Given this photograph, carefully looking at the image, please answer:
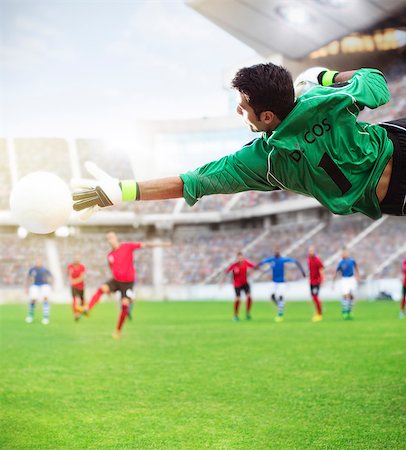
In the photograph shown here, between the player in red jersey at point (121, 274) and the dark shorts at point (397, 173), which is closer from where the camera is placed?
the dark shorts at point (397, 173)

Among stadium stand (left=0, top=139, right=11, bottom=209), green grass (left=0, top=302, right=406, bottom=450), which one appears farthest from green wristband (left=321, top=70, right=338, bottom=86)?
stadium stand (left=0, top=139, right=11, bottom=209)

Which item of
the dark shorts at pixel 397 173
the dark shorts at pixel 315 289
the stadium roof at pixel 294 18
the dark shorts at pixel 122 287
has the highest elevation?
the stadium roof at pixel 294 18

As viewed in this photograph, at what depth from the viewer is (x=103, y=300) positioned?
3981 centimetres

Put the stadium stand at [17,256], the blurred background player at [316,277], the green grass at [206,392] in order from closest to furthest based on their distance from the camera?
the green grass at [206,392]
the blurred background player at [316,277]
the stadium stand at [17,256]

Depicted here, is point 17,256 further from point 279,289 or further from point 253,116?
point 253,116

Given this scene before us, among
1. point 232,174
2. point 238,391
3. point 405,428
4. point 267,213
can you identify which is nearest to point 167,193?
point 232,174

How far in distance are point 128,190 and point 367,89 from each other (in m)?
1.47

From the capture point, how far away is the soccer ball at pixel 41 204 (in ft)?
11.8

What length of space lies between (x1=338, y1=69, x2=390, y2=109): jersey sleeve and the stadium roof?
2948 centimetres

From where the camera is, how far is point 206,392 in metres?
6.68

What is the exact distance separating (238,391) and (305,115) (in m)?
4.07

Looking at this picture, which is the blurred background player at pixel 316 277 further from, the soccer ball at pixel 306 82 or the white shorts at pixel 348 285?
the soccer ball at pixel 306 82

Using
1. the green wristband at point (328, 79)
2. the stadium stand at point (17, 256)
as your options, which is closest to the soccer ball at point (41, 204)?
the green wristband at point (328, 79)

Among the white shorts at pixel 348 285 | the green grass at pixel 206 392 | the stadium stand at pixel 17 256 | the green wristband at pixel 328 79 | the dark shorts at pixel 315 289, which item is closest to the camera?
the green wristband at pixel 328 79
